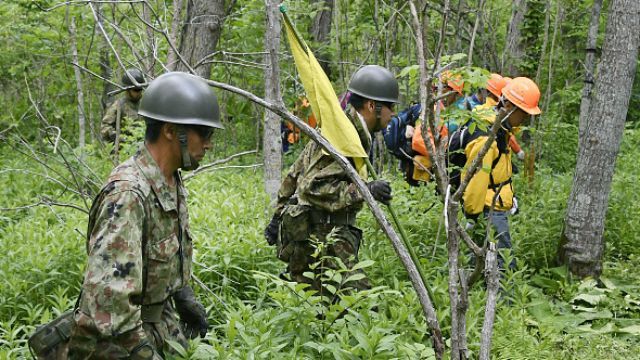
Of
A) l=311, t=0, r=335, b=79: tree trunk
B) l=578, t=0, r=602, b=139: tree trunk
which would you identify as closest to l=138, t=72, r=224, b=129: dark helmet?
l=578, t=0, r=602, b=139: tree trunk

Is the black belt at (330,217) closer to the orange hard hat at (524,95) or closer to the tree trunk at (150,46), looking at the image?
the tree trunk at (150,46)

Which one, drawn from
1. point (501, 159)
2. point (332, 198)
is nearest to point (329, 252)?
point (332, 198)

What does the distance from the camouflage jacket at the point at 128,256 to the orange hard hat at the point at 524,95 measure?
3557 millimetres

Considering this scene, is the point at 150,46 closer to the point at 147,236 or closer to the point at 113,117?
the point at 147,236

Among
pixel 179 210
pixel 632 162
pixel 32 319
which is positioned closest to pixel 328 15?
pixel 632 162

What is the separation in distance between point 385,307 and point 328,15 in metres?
8.85

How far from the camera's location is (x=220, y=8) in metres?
8.23

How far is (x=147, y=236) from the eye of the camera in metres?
2.62

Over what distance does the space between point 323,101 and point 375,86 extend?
1802 millimetres

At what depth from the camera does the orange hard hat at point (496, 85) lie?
5.84m

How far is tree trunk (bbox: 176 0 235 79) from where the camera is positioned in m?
8.06

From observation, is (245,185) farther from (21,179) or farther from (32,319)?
(32,319)

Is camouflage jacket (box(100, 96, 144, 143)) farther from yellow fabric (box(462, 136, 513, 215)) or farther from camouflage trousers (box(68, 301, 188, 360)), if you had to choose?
camouflage trousers (box(68, 301, 188, 360))

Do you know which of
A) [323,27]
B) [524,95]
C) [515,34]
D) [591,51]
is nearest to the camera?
[524,95]
